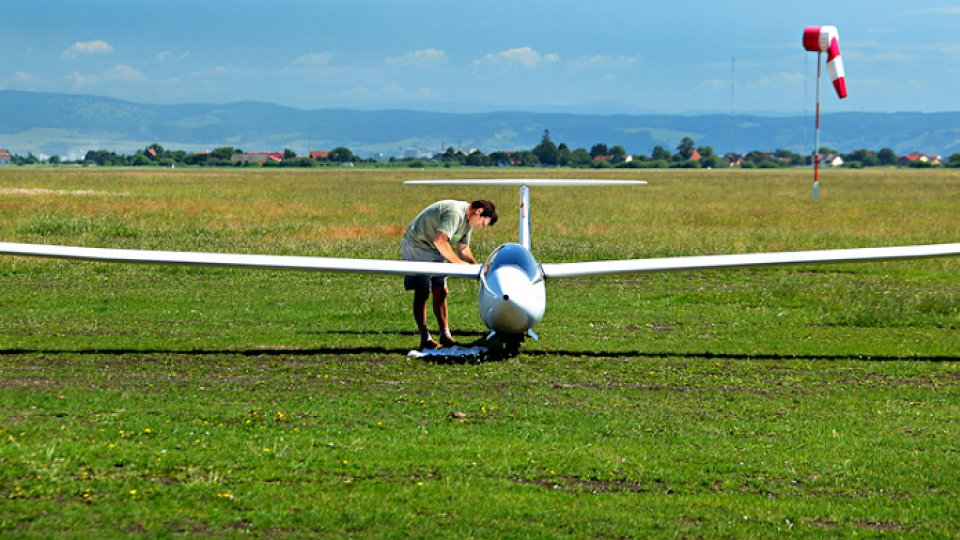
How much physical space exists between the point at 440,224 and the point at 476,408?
374 cm

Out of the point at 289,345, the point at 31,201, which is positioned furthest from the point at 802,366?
the point at 31,201

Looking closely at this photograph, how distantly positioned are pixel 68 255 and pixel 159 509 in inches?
289

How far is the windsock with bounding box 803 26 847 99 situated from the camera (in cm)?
3275

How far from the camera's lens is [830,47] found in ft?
111

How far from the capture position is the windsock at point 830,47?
32750mm

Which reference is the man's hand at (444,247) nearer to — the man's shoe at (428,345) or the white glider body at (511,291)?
the white glider body at (511,291)

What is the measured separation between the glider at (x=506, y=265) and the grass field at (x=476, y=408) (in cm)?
64

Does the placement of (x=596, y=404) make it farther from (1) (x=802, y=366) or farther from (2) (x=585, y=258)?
(2) (x=585, y=258)

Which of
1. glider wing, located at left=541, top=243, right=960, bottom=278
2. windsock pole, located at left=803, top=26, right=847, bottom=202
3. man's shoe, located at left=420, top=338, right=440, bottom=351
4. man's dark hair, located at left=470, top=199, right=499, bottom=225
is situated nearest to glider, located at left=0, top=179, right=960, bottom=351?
glider wing, located at left=541, top=243, right=960, bottom=278

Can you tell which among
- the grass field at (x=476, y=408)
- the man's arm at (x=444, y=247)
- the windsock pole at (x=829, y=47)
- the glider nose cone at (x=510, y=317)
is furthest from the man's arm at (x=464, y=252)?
the windsock pole at (x=829, y=47)

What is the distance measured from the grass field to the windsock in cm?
1100

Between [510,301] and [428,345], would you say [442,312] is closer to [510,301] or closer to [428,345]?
[428,345]

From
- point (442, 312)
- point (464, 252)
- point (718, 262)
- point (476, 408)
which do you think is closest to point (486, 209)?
point (464, 252)

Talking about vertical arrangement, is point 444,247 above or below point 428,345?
above
